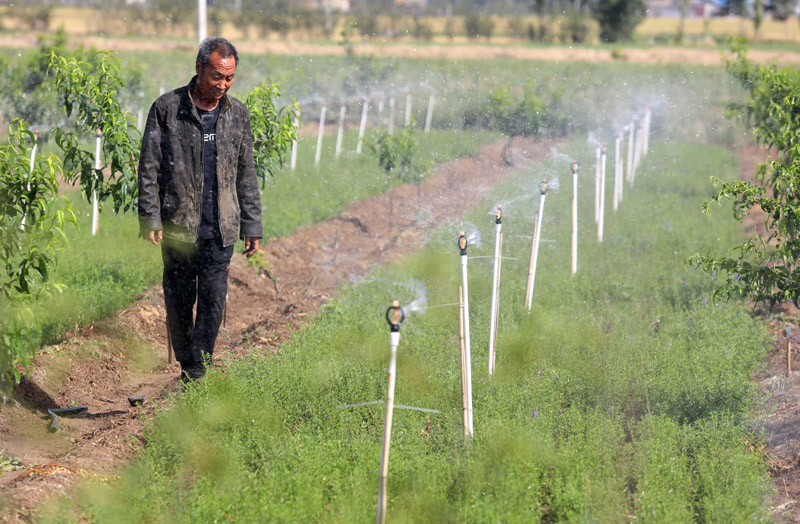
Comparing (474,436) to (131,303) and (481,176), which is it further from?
(481,176)

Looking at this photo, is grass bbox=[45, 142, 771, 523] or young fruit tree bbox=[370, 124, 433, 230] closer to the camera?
grass bbox=[45, 142, 771, 523]

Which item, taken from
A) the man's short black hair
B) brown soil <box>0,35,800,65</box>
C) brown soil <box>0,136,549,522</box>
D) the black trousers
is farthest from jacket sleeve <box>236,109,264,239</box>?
brown soil <box>0,35,800,65</box>

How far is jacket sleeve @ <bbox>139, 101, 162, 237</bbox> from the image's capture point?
16.8 ft

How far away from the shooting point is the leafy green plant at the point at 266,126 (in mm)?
6930

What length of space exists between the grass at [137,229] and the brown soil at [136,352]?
172 mm

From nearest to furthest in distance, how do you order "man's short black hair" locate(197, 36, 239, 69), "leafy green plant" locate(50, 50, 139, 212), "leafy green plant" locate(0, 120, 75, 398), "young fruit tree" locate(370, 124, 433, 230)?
"leafy green plant" locate(0, 120, 75, 398)
"man's short black hair" locate(197, 36, 239, 69)
"leafy green plant" locate(50, 50, 139, 212)
"young fruit tree" locate(370, 124, 433, 230)

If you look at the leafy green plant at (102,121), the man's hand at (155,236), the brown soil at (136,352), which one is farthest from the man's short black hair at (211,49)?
the brown soil at (136,352)

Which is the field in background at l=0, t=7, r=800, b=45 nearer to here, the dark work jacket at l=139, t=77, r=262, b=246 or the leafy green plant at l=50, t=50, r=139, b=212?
the leafy green plant at l=50, t=50, r=139, b=212

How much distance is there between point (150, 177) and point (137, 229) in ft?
15.4

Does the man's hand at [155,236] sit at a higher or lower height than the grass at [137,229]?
Answer: higher

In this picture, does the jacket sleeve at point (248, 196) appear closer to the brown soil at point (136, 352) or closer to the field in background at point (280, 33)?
the brown soil at point (136, 352)

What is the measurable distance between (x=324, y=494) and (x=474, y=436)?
0.94 m

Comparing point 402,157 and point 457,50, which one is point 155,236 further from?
point 457,50

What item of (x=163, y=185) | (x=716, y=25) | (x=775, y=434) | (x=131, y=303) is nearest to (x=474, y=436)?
(x=775, y=434)
